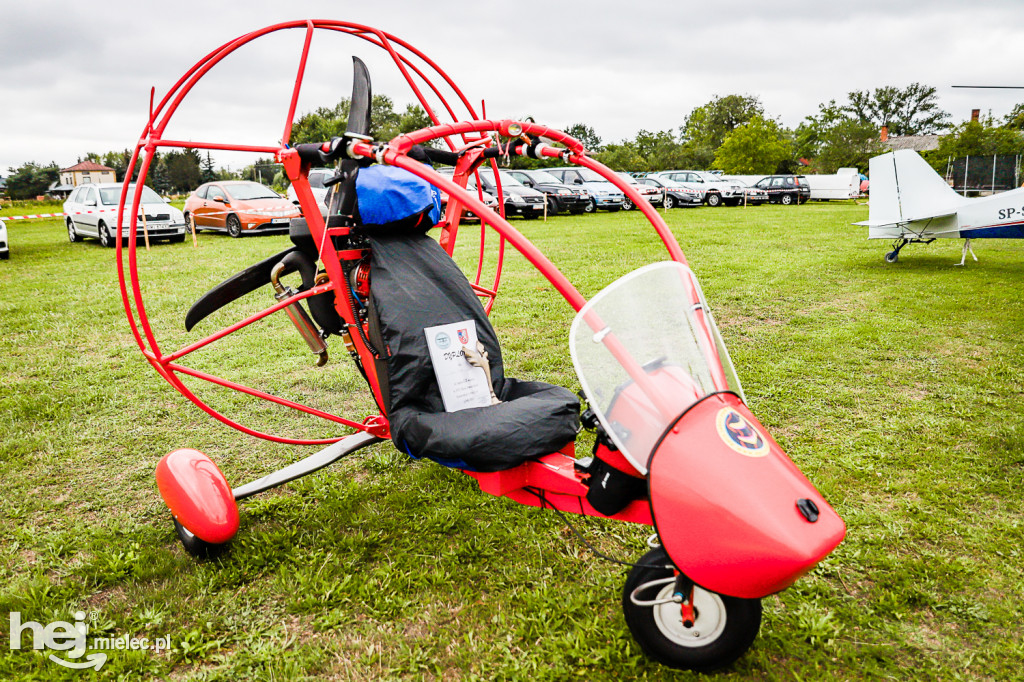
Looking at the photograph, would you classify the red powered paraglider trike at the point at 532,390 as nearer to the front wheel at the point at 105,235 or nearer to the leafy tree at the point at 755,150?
the front wheel at the point at 105,235

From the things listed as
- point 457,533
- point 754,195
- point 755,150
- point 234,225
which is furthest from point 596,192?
point 755,150

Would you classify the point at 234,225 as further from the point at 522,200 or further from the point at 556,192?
the point at 556,192

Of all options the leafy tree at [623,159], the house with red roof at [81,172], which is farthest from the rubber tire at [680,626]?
the house with red roof at [81,172]

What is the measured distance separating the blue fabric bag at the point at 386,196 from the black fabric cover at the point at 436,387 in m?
0.14

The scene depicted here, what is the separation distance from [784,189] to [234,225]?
2189 cm

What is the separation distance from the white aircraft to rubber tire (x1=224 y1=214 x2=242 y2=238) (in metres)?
13.4

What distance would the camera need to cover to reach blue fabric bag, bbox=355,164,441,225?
3.15m

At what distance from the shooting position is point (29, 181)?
56688 millimetres

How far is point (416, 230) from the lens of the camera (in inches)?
134

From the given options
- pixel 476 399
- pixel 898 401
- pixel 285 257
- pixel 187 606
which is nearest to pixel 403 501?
pixel 476 399

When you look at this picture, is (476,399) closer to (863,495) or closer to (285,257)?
(285,257)

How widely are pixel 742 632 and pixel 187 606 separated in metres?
2.24

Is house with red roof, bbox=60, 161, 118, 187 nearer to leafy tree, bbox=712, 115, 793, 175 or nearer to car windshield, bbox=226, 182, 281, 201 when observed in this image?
leafy tree, bbox=712, 115, 793, 175

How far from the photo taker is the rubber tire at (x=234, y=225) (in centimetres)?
1540
